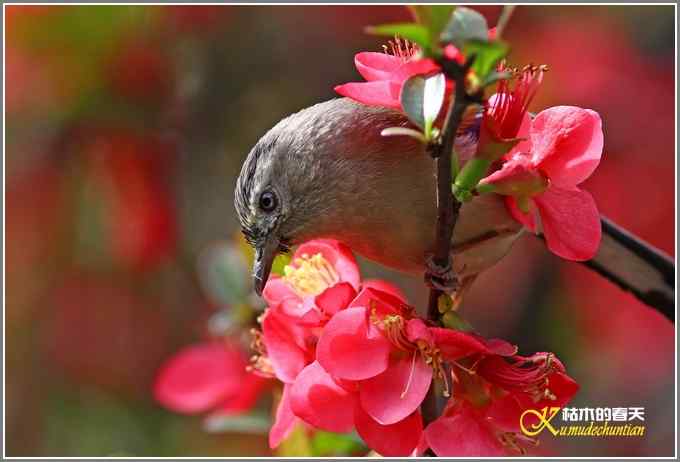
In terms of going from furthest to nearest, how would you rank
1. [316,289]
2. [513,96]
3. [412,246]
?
[412,246] < [316,289] < [513,96]

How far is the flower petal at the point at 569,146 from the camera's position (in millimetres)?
1591

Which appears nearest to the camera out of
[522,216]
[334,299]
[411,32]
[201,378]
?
[411,32]

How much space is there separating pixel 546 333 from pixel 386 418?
2.52 metres

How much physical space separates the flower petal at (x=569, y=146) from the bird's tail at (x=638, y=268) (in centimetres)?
60

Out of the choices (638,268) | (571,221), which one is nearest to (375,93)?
(571,221)

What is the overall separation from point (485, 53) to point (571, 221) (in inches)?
20.2

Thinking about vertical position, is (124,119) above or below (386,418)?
below

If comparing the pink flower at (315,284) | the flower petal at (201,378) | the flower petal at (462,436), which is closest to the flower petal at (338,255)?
the pink flower at (315,284)

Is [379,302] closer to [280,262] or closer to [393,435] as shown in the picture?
[393,435]

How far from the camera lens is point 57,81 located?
3.46m

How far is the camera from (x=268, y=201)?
214 centimetres

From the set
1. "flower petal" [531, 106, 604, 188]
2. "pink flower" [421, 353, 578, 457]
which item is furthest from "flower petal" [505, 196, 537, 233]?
"pink flower" [421, 353, 578, 457]

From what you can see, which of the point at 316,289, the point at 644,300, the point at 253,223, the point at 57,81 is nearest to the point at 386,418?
the point at 316,289

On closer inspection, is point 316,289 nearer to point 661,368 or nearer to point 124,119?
point 124,119
